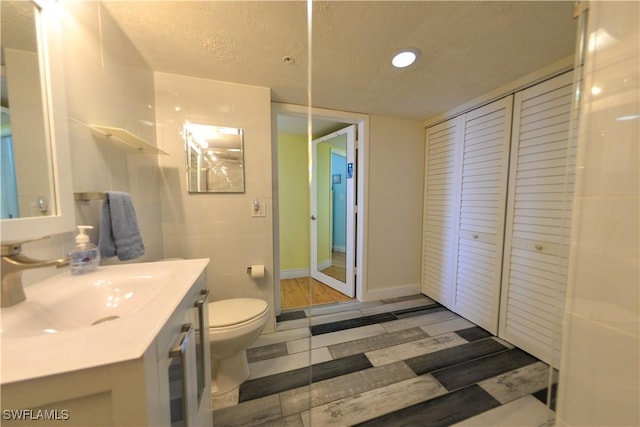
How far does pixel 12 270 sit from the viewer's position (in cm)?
56

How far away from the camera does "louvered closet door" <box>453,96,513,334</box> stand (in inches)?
66.9

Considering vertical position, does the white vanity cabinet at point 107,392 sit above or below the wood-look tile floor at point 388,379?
above

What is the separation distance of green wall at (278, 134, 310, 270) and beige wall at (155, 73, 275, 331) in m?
1.19

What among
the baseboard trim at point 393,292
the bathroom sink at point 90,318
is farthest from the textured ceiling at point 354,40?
the baseboard trim at point 393,292

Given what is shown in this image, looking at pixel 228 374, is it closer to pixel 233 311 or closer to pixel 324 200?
pixel 233 311

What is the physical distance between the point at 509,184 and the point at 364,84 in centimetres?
131

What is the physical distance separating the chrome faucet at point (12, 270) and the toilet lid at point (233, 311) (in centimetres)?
75

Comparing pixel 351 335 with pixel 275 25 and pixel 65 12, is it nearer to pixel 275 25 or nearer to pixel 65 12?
pixel 275 25

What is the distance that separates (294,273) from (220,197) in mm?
1766

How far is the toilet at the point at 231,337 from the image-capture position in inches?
46.9

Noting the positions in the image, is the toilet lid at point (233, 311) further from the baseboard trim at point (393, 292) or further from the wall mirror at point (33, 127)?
the baseboard trim at point (393, 292)

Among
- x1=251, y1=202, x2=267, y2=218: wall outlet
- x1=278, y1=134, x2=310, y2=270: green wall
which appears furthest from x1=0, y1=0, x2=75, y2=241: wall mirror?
x1=278, y1=134, x2=310, y2=270: green wall

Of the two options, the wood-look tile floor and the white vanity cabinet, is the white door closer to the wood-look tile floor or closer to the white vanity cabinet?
the wood-look tile floor

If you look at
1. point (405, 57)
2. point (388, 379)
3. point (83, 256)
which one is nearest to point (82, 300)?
point (83, 256)
